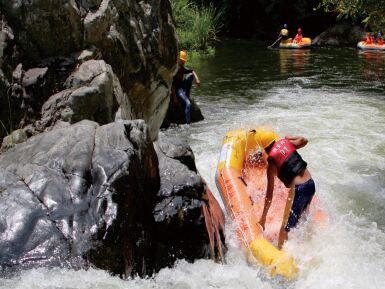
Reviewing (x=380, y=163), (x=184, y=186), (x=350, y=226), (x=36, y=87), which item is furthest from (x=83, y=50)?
(x=380, y=163)

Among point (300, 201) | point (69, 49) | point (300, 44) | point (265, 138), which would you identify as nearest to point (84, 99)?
point (69, 49)

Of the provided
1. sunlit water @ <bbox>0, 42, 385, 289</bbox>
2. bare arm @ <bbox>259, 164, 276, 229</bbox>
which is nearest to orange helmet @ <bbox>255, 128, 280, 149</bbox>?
bare arm @ <bbox>259, 164, 276, 229</bbox>

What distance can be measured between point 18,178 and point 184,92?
6874 mm

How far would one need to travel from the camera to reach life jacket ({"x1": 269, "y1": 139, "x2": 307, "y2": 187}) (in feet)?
16.2

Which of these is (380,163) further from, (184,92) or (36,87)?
(36,87)

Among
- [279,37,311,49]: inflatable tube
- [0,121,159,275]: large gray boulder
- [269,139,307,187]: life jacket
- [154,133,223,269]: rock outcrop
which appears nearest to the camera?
[0,121,159,275]: large gray boulder

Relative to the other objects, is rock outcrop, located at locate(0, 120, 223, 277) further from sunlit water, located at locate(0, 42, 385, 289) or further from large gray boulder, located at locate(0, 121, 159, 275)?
sunlit water, located at locate(0, 42, 385, 289)

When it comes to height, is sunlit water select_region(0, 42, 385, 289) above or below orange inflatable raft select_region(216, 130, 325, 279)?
below

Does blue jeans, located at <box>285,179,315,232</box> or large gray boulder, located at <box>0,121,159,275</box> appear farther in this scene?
blue jeans, located at <box>285,179,315,232</box>

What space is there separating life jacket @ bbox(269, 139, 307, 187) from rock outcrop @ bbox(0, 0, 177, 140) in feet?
5.77

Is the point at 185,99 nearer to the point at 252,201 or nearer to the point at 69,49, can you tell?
the point at 69,49

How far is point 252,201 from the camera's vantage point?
5582 millimetres

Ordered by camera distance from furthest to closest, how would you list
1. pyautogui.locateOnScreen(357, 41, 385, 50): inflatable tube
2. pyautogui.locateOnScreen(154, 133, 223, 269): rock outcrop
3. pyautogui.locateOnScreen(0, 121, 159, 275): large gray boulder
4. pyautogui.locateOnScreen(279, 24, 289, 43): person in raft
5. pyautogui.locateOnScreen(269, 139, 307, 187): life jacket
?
1. pyautogui.locateOnScreen(279, 24, 289, 43): person in raft
2. pyautogui.locateOnScreen(357, 41, 385, 50): inflatable tube
3. pyautogui.locateOnScreen(269, 139, 307, 187): life jacket
4. pyautogui.locateOnScreen(154, 133, 223, 269): rock outcrop
5. pyautogui.locateOnScreen(0, 121, 159, 275): large gray boulder

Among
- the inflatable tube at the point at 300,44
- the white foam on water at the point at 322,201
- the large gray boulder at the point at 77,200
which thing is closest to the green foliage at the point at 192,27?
the inflatable tube at the point at 300,44
